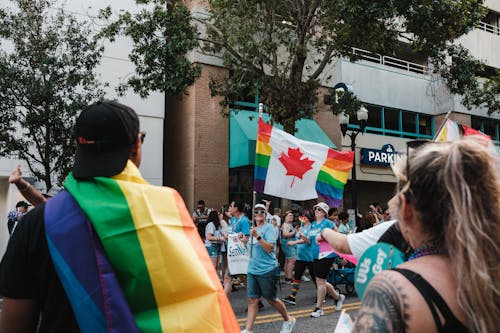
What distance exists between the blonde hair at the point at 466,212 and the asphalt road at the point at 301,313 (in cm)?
571

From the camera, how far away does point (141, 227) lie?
1.80 meters

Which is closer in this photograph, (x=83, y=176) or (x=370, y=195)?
(x=83, y=176)

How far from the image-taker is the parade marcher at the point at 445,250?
4.79 ft

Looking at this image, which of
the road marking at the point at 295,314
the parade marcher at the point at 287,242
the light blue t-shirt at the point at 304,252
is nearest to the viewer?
the road marking at the point at 295,314

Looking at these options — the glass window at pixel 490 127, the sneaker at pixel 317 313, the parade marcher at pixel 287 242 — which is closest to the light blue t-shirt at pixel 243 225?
the parade marcher at pixel 287 242

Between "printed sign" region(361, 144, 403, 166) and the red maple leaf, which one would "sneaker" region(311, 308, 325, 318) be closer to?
the red maple leaf

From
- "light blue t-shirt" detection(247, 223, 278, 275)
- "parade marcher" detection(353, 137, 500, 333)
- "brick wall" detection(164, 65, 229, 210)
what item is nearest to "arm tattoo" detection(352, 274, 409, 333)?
"parade marcher" detection(353, 137, 500, 333)

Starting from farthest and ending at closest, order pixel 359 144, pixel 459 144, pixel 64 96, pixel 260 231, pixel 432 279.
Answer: pixel 359 144 < pixel 64 96 < pixel 260 231 < pixel 459 144 < pixel 432 279

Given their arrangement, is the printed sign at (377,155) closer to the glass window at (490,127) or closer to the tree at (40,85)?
the glass window at (490,127)

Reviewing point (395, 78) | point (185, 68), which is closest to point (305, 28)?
point (185, 68)

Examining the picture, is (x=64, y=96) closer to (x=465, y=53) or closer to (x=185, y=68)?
(x=185, y=68)

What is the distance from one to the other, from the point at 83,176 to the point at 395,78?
23295mm

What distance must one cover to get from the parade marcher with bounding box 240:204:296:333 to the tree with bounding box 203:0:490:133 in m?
6.13

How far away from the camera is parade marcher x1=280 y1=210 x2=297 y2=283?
11.9m
